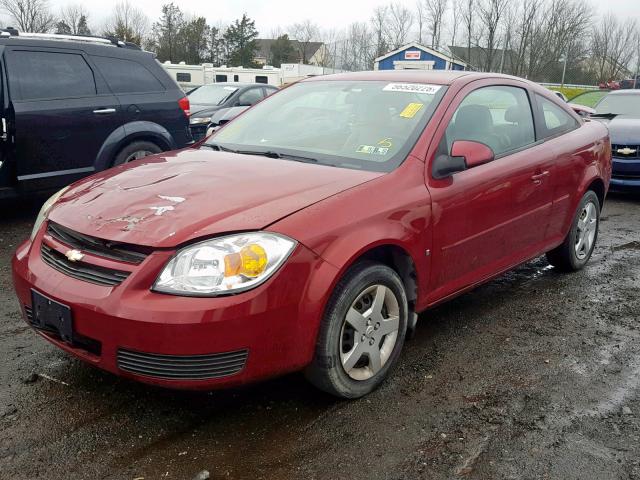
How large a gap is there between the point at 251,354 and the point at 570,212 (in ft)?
Answer: 10.4

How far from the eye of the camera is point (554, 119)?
462 cm

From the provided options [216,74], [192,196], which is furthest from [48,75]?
[216,74]

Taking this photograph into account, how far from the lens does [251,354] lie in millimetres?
2504

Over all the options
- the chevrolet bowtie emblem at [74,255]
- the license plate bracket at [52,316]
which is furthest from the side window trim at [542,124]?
the license plate bracket at [52,316]

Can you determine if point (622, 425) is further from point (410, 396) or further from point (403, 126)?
point (403, 126)

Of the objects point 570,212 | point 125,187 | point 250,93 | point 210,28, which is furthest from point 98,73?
point 210,28

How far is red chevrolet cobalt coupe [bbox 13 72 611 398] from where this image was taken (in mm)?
2465

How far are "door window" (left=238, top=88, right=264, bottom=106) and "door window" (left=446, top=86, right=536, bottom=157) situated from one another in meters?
9.69

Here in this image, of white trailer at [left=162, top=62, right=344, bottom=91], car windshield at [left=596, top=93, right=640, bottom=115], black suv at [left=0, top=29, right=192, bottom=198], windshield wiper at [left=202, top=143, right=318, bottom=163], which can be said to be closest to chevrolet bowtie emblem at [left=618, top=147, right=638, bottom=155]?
car windshield at [left=596, top=93, right=640, bottom=115]

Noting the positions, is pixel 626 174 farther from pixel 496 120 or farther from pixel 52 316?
pixel 52 316

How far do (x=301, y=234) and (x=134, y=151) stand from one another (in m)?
4.61

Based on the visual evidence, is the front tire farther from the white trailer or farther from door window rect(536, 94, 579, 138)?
the white trailer

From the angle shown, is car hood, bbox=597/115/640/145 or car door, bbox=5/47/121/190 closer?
car door, bbox=5/47/121/190

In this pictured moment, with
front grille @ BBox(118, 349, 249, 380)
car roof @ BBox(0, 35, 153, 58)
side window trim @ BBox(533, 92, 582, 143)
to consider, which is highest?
car roof @ BBox(0, 35, 153, 58)
